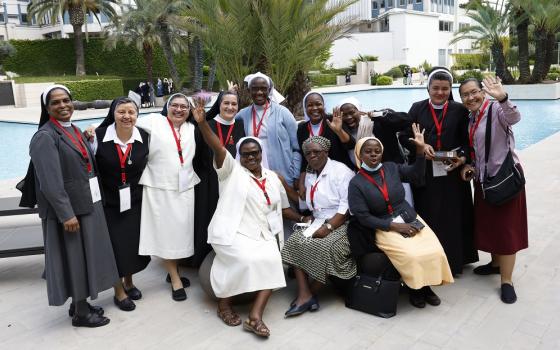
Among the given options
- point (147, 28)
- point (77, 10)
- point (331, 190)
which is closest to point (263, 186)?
point (331, 190)

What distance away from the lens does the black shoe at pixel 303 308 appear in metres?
3.83

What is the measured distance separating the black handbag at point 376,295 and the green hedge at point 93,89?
26820 millimetres

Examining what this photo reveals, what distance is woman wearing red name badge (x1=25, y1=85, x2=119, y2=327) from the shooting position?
3484 millimetres

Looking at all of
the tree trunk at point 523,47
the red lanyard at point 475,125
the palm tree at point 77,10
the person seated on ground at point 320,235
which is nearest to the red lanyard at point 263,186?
the person seated on ground at point 320,235

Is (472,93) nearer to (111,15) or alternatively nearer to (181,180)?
(181,180)

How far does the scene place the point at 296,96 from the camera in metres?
10.0

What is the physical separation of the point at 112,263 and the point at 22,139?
16029mm

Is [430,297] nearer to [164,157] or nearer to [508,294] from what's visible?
[508,294]

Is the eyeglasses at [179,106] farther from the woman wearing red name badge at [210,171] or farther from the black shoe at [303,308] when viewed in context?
the black shoe at [303,308]

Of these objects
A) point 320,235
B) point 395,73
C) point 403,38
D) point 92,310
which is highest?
point 403,38

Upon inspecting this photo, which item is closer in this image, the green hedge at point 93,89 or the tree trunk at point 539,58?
the tree trunk at point 539,58

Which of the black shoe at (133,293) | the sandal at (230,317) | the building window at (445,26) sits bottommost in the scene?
the sandal at (230,317)

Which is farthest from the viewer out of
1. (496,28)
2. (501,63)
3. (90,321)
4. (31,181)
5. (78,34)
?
(78,34)

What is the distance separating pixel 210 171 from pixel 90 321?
1600 millimetres
